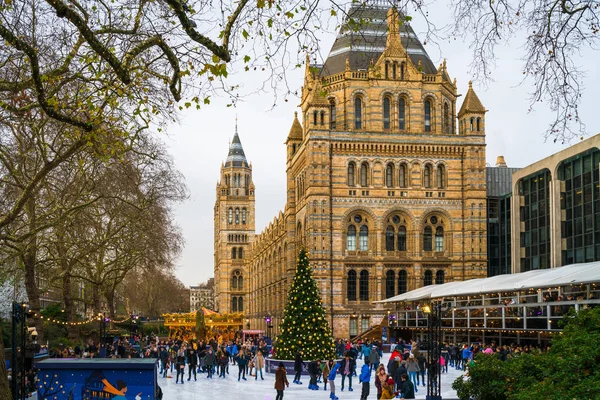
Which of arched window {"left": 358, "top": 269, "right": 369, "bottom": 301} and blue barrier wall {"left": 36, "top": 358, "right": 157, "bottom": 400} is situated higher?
arched window {"left": 358, "top": 269, "right": 369, "bottom": 301}

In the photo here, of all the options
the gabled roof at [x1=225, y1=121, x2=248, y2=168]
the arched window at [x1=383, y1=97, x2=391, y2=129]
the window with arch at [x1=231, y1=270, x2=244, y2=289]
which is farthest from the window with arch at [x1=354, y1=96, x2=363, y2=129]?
the gabled roof at [x1=225, y1=121, x2=248, y2=168]

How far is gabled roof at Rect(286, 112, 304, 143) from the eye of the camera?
227 feet

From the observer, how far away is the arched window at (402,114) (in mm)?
61125

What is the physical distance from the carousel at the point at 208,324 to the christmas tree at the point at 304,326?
3421 cm

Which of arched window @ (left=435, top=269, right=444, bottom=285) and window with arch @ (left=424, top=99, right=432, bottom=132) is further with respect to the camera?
window with arch @ (left=424, top=99, right=432, bottom=132)

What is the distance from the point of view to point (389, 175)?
59594 mm

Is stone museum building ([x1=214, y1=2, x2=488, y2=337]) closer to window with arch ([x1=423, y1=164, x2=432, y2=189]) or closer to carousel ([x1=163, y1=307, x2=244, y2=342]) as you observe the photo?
window with arch ([x1=423, y1=164, x2=432, y2=189])

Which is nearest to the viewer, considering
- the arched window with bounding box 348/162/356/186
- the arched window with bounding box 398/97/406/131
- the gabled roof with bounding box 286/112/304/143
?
the arched window with bounding box 348/162/356/186

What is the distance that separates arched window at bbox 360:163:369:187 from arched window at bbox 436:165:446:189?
5490 millimetres

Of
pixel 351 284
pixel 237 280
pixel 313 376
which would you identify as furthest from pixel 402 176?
pixel 237 280

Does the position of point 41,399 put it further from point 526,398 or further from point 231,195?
point 231,195

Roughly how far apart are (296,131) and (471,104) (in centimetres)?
1627

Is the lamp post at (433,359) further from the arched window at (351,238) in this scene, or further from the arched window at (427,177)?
the arched window at (427,177)

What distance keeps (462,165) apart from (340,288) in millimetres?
13389
